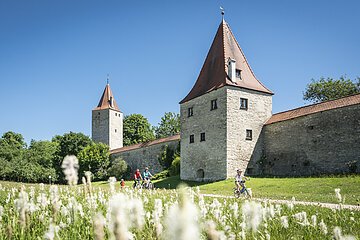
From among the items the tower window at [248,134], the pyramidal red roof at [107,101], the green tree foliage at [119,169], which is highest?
the pyramidal red roof at [107,101]

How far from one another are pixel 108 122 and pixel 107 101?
214 inches

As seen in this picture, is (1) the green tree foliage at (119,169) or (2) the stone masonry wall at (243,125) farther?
(1) the green tree foliage at (119,169)

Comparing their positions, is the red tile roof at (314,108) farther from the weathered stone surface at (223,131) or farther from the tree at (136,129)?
the tree at (136,129)

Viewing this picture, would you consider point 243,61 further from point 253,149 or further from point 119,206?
point 119,206

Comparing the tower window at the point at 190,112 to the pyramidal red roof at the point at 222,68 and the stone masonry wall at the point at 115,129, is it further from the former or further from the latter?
the stone masonry wall at the point at 115,129

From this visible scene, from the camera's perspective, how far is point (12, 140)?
73.1m

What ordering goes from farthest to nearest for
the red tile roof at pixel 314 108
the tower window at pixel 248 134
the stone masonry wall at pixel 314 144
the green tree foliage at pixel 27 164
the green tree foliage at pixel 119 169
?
1. the green tree foliage at pixel 119 169
2. the green tree foliage at pixel 27 164
3. the tower window at pixel 248 134
4. the red tile roof at pixel 314 108
5. the stone masonry wall at pixel 314 144

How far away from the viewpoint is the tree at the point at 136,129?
2881 inches

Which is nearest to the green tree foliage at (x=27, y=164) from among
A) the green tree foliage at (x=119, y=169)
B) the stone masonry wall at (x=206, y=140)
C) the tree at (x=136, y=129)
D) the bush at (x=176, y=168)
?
the green tree foliage at (x=119, y=169)

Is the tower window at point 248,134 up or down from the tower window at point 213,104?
down

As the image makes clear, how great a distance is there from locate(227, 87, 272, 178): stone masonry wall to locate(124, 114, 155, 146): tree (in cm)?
4537

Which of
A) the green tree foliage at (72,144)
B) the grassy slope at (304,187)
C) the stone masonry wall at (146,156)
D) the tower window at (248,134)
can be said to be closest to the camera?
the grassy slope at (304,187)

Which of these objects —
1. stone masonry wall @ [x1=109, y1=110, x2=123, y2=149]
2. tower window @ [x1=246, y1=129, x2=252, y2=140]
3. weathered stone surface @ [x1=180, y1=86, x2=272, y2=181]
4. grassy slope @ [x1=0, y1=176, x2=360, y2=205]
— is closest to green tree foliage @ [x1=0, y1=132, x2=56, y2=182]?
stone masonry wall @ [x1=109, y1=110, x2=123, y2=149]

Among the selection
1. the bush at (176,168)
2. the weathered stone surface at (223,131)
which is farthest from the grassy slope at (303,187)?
the bush at (176,168)
